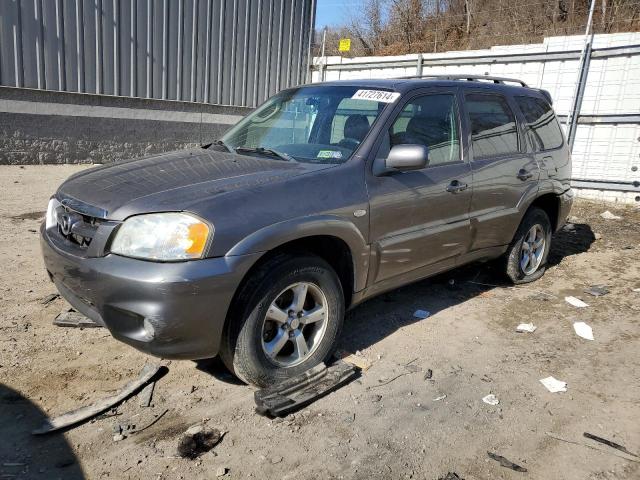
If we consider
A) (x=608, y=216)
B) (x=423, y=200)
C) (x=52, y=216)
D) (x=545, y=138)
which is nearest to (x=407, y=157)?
(x=423, y=200)

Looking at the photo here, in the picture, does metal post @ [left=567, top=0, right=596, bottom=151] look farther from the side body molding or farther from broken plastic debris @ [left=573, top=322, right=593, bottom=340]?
the side body molding

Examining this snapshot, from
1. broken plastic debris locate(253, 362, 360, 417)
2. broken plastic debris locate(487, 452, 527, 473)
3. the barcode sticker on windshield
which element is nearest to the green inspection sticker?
the barcode sticker on windshield

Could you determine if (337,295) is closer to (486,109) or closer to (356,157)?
(356,157)

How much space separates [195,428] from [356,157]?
187cm

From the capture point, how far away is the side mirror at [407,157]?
340 cm

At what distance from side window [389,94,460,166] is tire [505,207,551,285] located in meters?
1.43

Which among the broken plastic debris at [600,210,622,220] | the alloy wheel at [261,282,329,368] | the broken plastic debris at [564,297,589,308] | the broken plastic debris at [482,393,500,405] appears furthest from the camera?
the broken plastic debris at [600,210,622,220]

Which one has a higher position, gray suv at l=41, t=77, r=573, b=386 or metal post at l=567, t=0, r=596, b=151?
metal post at l=567, t=0, r=596, b=151

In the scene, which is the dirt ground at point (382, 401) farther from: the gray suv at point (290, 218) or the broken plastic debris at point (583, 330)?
the gray suv at point (290, 218)

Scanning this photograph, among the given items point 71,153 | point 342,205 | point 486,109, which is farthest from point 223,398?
point 71,153

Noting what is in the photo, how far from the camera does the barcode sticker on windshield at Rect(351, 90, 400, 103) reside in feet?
12.3

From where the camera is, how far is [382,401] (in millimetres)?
3178

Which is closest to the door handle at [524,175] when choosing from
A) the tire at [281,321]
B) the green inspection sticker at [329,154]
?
the green inspection sticker at [329,154]

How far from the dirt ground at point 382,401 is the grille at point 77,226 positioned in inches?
34.0
